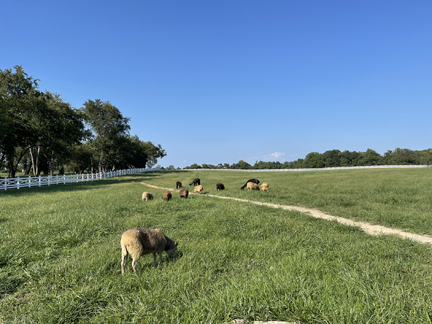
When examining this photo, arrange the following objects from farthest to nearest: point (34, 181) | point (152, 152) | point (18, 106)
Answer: point (152, 152)
point (18, 106)
point (34, 181)

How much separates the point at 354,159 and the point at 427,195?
129 metres

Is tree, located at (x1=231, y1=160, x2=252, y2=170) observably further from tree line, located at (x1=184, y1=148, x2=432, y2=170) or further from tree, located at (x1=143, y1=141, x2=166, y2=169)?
tree, located at (x1=143, y1=141, x2=166, y2=169)

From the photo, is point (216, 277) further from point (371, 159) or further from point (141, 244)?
point (371, 159)

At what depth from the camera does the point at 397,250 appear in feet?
17.7

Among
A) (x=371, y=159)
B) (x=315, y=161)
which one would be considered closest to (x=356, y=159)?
(x=371, y=159)

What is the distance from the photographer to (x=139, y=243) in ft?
13.1

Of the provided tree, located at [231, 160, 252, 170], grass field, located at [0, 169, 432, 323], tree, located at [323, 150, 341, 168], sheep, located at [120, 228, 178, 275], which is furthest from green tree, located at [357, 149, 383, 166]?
sheep, located at [120, 228, 178, 275]

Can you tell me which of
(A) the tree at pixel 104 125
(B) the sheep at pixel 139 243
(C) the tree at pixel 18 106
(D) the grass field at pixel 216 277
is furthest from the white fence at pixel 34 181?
(B) the sheep at pixel 139 243

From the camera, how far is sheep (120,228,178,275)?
13.0ft

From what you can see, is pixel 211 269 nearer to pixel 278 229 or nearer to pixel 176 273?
pixel 176 273

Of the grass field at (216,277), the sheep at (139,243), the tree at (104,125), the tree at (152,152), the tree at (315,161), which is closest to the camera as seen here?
the grass field at (216,277)

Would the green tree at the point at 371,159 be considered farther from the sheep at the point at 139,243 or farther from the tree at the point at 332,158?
the sheep at the point at 139,243

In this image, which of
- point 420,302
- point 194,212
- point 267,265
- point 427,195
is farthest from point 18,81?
point 427,195

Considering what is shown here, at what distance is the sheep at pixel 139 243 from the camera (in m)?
3.95
